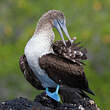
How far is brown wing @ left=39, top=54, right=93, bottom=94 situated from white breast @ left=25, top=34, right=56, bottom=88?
77 mm

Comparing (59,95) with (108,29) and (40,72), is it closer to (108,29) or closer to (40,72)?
(40,72)

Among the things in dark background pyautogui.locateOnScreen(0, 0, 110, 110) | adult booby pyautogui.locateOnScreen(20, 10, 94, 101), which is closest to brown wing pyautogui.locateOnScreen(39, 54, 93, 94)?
adult booby pyautogui.locateOnScreen(20, 10, 94, 101)

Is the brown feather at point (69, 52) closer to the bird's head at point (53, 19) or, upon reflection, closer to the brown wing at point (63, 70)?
the brown wing at point (63, 70)

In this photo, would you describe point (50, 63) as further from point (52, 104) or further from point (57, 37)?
point (57, 37)

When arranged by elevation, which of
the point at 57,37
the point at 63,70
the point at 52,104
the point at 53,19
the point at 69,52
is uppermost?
the point at 57,37

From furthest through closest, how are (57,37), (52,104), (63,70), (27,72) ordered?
(57,37) < (27,72) < (52,104) < (63,70)

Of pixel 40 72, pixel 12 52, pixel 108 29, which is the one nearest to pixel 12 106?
pixel 40 72

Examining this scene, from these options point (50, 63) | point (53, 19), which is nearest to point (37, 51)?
point (50, 63)

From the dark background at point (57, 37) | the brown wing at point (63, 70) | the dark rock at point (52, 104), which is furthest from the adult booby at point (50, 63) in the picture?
the dark background at point (57, 37)

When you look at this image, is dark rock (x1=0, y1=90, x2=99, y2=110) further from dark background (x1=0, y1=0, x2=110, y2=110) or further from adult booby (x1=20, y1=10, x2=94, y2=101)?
dark background (x1=0, y1=0, x2=110, y2=110)

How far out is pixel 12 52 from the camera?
1673 cm

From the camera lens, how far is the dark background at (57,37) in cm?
1636

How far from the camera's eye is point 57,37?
49.2ft

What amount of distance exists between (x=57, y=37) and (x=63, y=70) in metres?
8.05
